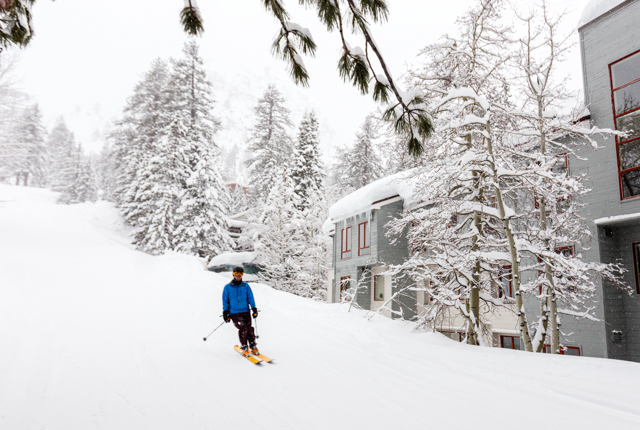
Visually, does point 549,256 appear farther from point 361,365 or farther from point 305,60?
point 305,60

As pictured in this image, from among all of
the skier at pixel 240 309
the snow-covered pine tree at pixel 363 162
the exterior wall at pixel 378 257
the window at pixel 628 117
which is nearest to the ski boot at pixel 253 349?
the skier at pixel 240 309

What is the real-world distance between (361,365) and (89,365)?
4.32 metres

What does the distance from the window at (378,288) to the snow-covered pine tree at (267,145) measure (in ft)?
54.9

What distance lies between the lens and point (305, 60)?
3.54 meters

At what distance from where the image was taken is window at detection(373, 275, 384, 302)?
19484 mm

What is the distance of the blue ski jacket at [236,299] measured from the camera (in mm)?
7266

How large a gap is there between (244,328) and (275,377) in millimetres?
1743

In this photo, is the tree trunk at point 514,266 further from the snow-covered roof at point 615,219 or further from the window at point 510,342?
the window at point 510,342

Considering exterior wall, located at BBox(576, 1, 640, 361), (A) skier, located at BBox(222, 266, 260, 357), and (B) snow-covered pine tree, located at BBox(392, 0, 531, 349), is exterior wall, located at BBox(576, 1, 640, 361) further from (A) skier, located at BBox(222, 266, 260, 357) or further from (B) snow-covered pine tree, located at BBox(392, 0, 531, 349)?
(A) skier, located at BBox(222, 266, 260, 357)

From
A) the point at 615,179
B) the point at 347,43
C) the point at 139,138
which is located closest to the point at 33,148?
the point at 139,138

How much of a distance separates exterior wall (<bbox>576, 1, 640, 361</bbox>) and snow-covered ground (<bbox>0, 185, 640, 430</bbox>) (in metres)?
5.40

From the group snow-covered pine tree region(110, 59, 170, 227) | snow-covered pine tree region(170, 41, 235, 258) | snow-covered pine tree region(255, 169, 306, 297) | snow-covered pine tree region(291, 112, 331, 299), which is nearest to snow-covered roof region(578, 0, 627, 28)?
snow-covered pine tree region(291, 112, 331, 299)

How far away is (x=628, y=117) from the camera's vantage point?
10.8 m

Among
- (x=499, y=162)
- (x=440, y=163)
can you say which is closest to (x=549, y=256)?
(x=499, y=162)
